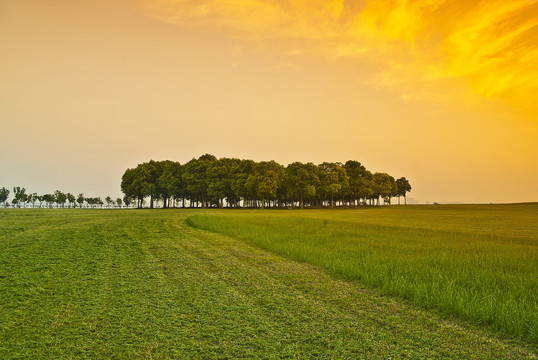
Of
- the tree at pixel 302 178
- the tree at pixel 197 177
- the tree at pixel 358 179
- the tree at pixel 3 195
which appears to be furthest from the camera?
the tree at pixel 3 195

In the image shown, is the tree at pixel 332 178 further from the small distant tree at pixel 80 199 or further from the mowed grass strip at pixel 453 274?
the small distant tree at pixel 80 199

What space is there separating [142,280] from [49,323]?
3.52 metres

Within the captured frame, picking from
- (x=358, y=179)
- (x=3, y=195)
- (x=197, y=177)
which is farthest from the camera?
(x=3, y=195)

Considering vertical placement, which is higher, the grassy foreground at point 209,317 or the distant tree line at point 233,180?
the distant tree line at point 233,180

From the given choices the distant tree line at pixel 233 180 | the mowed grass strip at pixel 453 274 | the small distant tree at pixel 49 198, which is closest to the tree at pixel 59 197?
the small distant tree at pixel 49 198

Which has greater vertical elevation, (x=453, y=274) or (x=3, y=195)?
(x=3, y=195)

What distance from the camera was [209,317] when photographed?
6.73 metres

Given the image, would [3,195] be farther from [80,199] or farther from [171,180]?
[171,180]

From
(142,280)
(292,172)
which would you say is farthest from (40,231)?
(292,172)

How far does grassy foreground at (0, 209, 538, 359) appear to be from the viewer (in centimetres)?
534

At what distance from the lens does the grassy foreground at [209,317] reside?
5.34 meters

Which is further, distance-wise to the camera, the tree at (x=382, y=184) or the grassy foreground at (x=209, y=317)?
the tree at (x=382, y=184)

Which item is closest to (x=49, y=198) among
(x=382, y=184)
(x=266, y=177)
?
(x=266, y=177)

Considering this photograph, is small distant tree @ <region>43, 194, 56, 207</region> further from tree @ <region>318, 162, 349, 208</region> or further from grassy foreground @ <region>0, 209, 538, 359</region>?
grassy foreground @ <region>0, 209, 538, 359</region>
